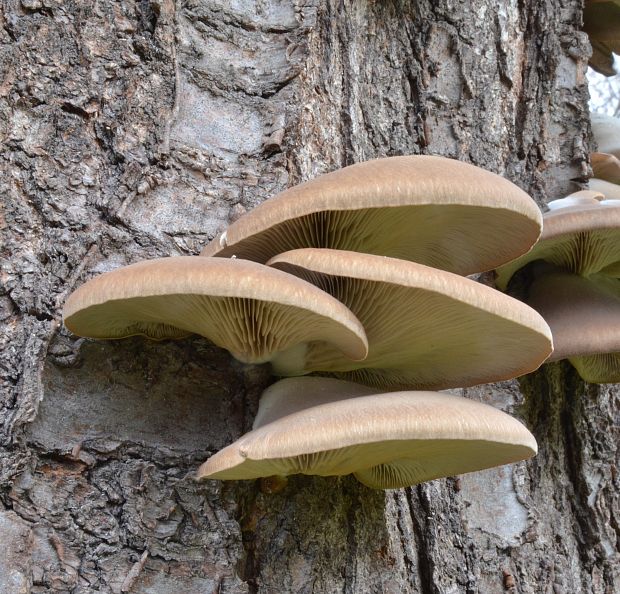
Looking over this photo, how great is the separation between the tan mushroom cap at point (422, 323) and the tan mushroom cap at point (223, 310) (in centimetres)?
11

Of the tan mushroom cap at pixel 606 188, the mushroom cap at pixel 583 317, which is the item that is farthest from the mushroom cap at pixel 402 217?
the tan mushroom cap at pixel 606 188

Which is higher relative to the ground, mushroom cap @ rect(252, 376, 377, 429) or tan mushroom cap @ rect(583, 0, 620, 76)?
tan mushroom cap @ rect(583, 0, 620, 76)

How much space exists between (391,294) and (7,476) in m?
1.07

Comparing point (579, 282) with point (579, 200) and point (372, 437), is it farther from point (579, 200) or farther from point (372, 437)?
point (372, 437)

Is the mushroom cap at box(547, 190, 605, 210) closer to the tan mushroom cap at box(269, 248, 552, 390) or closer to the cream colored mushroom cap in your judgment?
the tan mushroom cap at box(269, 248, 552, 390)

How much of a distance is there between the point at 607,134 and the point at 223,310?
333 centimetres

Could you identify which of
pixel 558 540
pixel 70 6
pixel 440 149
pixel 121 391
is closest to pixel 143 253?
pixel 121 391

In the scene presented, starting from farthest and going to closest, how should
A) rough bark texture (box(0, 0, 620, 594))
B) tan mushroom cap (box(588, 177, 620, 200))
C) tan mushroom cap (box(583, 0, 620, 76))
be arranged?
1. tan mushroom cap (box(583, 0, 620, 76))
2. tan mushroom cap (box(588, 177, 620, 200))
3. rough bark texture (box(0, 0, 620, 594))

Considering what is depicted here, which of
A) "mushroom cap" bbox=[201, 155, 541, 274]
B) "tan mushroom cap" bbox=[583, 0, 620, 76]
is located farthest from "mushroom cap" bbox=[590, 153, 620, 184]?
"mushroom cap" bbox=[201, 155, 541, 274]

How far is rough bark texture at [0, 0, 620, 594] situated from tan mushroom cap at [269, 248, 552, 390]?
1.20 ft

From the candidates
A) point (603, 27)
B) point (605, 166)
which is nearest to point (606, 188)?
point (605, 166)

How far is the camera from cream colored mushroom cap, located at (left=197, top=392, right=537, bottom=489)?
4.99ft

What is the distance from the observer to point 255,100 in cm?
255

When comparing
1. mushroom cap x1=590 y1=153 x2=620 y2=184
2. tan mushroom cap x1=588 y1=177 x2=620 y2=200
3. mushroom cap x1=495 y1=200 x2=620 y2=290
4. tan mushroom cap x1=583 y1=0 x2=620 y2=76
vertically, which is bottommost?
mushroom cap x1=495 y1=200 x2=620 y2=290
